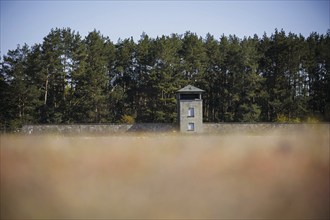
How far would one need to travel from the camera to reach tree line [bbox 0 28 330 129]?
27.6m

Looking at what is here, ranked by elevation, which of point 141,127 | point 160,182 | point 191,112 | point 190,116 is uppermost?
point 191,112

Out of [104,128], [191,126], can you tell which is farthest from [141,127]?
[191,126]

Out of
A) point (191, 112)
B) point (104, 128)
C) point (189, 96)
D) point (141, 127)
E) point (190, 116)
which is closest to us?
point (104, 128)

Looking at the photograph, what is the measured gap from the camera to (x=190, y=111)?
2031 centimetres

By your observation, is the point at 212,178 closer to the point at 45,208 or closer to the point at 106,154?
the point at 106,154

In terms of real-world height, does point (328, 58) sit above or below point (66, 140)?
above

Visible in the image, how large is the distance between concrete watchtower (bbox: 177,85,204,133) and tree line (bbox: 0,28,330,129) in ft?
23.4

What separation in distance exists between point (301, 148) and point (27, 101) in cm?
2618

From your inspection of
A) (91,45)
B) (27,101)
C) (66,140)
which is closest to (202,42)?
(91,45)

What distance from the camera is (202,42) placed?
34031 mm

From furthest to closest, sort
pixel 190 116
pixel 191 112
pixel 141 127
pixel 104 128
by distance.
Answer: pixel 191 112, pixel 190 116, pixel 141 127, pixel 104 128

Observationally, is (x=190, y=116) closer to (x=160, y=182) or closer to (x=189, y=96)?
(x=189, y=96)

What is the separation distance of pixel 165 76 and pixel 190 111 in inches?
377

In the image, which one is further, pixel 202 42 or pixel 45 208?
pixel 202 42
